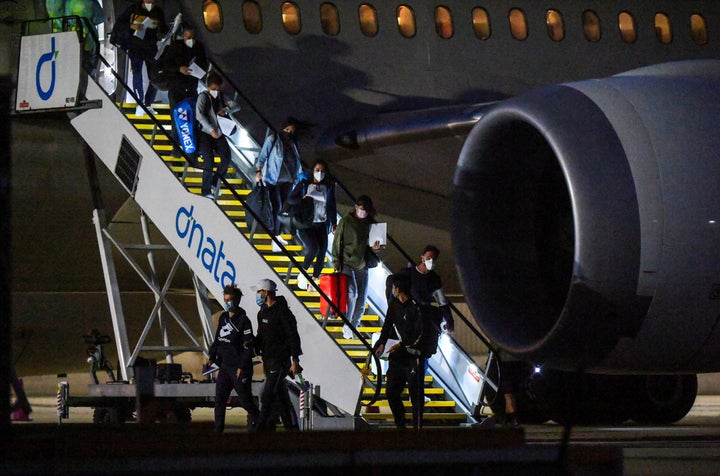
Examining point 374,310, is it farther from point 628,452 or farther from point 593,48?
point 628,452

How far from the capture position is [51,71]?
10.5m

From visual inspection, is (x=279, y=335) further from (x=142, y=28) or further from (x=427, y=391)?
(x=142, y=28)

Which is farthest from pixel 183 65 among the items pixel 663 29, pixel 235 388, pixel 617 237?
pixel 663 29

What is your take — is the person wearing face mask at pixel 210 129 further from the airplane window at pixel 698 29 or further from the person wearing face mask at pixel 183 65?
the airplane window at pixel 698 29

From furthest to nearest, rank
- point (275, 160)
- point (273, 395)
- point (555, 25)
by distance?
1. point (555, 25)
2. point (275, 160)
3. point (273, 395)

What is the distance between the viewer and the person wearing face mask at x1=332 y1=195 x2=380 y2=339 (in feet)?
33.7

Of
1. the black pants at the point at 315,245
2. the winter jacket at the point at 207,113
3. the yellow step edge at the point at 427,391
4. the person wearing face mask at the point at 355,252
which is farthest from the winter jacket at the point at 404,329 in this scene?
the winter jacket at the point at 207,113

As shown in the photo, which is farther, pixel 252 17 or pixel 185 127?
pixel 252 17

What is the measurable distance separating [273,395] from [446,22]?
478cm

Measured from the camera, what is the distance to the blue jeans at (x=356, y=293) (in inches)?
409

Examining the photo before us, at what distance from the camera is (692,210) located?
648cm

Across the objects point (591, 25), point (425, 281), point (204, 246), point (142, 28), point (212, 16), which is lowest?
point (425, 281)

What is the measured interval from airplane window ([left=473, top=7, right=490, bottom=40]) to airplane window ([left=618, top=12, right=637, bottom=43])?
160cm

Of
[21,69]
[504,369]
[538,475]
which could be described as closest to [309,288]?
[504,369]
